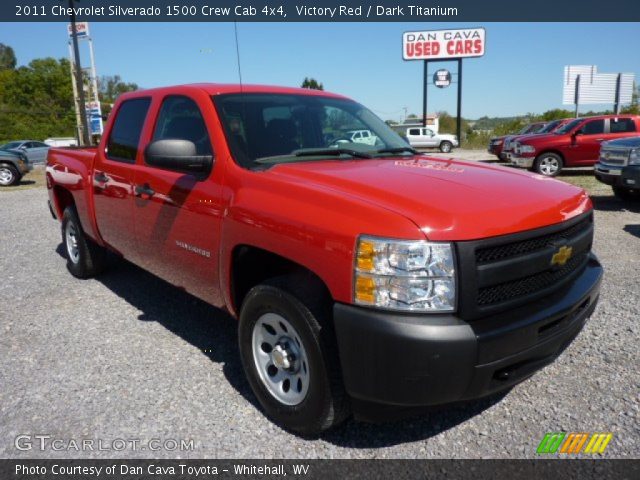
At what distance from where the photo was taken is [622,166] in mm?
8766

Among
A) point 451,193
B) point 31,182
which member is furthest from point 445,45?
point 451,193

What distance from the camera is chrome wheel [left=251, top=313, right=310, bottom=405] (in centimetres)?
251

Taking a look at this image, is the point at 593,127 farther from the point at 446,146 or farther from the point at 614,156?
the point at 446,146

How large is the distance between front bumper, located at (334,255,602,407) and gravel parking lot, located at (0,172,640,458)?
538mm

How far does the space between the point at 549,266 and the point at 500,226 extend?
1.38ft

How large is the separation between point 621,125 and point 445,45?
19.7 m

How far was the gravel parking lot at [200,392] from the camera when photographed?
2.54 meters

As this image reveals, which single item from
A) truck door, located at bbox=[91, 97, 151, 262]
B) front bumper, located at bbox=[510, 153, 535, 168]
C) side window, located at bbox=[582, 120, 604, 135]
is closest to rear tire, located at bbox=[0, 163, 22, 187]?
truck door, located at bbox=[91, 97, 151, 262]

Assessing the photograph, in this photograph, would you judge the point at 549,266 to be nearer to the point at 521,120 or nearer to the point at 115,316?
the point at 115,316

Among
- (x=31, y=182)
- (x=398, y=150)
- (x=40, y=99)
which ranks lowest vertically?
(x=31, y=182)

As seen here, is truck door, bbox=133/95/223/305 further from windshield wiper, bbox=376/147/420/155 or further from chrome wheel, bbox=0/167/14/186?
chrome wheel, bbox=0/167/14/186

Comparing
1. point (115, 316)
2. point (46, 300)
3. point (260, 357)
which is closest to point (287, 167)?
point (260, 357)

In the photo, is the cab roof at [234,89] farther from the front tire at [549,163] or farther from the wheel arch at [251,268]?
the front tire at [549,163]

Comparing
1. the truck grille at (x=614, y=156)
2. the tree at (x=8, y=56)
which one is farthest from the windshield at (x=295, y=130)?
the tree at (x=8, y=56)
